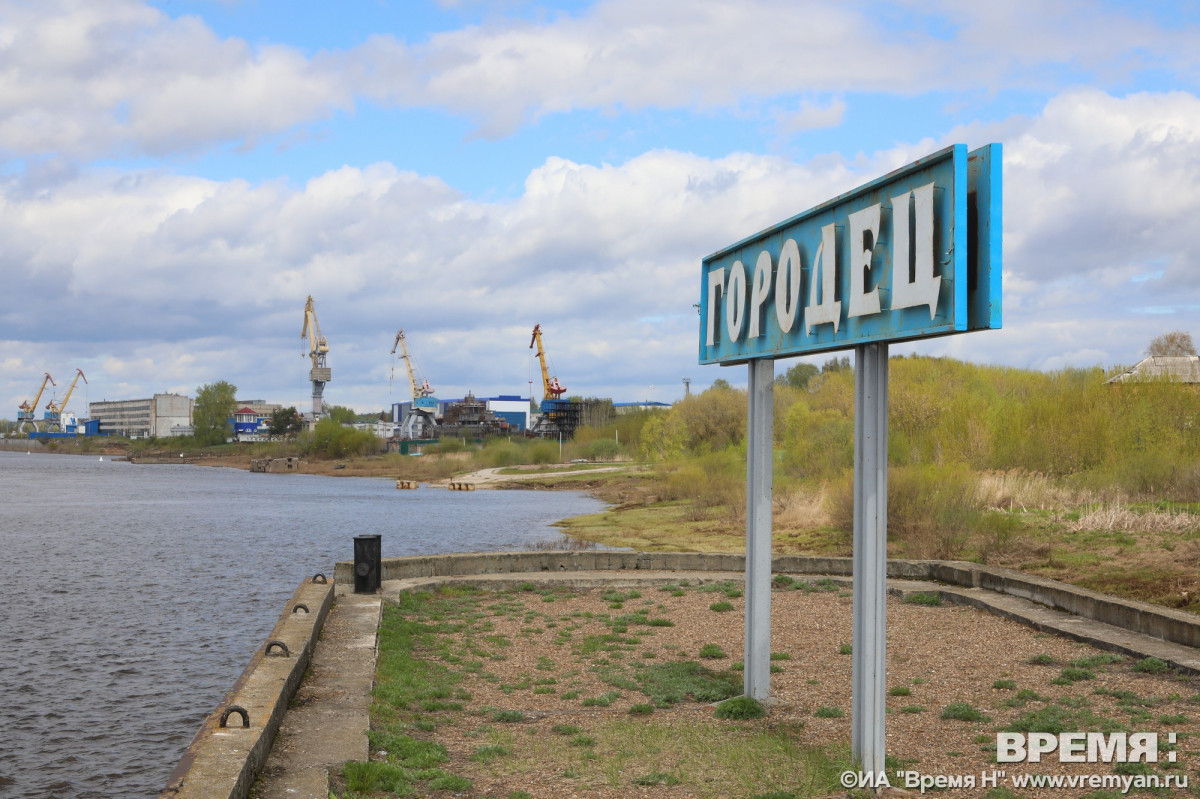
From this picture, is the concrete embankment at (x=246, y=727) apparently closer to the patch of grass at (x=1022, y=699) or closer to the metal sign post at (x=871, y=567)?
the metal sign post at (x=871, y=567)

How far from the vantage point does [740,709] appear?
839cm

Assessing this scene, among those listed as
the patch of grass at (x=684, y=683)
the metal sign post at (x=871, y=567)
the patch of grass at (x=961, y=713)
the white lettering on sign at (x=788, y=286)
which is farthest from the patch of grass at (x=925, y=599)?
the metal sign post at (x=871, y=567)

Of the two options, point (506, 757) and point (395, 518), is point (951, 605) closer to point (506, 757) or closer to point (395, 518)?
point (506, 757)

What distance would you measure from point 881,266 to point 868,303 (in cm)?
24

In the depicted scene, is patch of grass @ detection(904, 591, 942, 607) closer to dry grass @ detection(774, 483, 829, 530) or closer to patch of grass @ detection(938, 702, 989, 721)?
patch of grass @ detection(938, 702, 989, 721)

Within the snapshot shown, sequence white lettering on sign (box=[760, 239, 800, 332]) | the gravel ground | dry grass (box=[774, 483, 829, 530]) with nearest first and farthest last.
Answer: the gravel ground → white lettering on sign (box=[760, 239, 800, 332]) → dry grass (box=[774, 483, 829, 530])

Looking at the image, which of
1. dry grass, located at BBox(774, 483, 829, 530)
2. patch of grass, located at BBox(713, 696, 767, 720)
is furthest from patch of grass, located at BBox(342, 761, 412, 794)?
dry grass, located at BBox(774, 483, 829, 530)

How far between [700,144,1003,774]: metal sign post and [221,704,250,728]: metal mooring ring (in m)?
4.03

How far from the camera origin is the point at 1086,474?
27.0m

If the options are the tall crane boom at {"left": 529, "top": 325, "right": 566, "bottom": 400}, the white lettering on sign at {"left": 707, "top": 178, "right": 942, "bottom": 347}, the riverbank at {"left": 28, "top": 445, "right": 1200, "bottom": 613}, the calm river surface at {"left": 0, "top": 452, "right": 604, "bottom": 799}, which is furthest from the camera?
the tall crane boom at {"left": 529, "top": 325, "right": 566, "bottom": 400}

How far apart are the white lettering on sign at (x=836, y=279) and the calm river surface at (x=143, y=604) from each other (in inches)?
301

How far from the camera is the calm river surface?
11.7 m

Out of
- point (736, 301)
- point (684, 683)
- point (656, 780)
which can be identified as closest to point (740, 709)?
point (684, 683)

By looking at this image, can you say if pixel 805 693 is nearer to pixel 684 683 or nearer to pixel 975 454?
pixel 684 683
